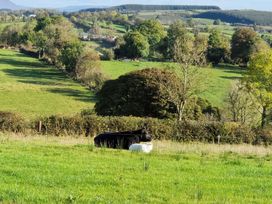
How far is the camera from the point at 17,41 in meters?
171

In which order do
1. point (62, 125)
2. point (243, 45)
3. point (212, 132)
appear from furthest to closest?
1. point (243, 45)
2. point (212, 132)
3. point (62, 125)

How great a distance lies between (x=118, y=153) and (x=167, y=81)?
2588cm

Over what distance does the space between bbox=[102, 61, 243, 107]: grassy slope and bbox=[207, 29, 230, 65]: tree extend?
397 centimetres

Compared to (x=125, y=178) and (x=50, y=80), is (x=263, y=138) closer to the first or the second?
(x=125, y=178)

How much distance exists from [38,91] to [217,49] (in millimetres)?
63142

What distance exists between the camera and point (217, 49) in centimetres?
13988

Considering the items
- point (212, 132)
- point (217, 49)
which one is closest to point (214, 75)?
point (217, 49)

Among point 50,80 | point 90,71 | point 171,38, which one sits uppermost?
point 171,38

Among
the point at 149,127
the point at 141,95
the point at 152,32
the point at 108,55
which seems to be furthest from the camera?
the point at 152,32

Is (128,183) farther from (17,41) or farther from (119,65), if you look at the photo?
(17,41)

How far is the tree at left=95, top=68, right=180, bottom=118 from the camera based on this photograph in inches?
1601

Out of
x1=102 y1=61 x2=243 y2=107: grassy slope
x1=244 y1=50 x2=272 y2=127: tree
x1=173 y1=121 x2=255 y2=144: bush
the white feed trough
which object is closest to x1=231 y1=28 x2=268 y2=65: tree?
x1=102 y1=61 x2=243 y2=107: grassy slope

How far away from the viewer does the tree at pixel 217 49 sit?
13804 cm

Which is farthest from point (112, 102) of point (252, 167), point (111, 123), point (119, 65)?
point (119, 65)
